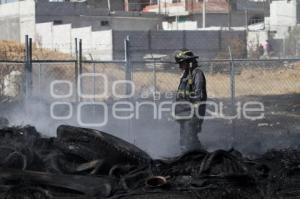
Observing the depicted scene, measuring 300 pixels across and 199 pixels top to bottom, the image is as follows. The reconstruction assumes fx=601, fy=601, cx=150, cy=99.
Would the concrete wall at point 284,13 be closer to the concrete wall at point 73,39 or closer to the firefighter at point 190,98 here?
the concrete wall at point 73,39

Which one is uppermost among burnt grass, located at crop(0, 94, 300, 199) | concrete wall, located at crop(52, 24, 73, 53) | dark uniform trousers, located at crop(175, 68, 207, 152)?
concrete wall, located at crop(52, 24, 73, 53)

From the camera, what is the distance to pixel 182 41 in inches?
1668

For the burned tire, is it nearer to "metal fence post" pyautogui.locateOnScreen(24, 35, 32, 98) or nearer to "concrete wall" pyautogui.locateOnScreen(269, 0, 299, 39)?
"metal fence post" pyautogui.locateOnScreen(24, 35, 32, 98)

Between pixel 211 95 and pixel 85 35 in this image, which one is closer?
pixel 211 95

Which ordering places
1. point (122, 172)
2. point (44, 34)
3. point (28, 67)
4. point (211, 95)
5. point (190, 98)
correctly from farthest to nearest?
point (44, 34) → point (211, 95) → point (28, 67) → point (190, 98) → point (122, 172)

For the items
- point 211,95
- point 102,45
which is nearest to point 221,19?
point 102,45

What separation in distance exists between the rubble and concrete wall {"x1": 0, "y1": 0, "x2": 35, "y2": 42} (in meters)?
42.1

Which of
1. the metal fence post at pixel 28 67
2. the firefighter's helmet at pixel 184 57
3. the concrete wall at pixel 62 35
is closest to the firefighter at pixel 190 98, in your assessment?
the firefighter's helmet at pixel 184 57

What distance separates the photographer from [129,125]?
12492 mm

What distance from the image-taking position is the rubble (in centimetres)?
601

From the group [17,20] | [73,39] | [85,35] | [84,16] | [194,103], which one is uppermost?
[84,16]

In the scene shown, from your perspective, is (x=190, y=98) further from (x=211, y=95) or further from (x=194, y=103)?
(x=211, y=95)

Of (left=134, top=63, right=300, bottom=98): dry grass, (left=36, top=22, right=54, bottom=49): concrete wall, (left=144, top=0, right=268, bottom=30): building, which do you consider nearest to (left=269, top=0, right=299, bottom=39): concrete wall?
(left=144, top=0, right=268, bottom=30): building

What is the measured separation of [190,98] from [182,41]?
111ft
